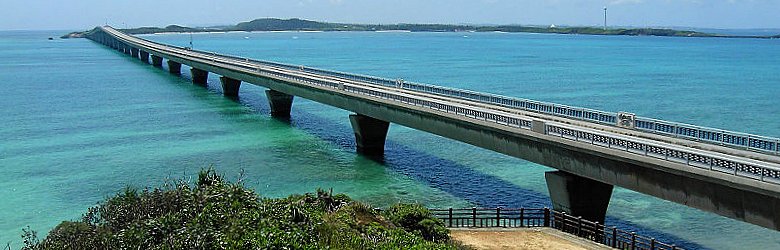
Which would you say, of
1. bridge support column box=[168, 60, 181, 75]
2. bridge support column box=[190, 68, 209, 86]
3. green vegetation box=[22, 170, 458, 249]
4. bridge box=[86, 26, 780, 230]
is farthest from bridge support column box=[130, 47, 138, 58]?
green vegetation box=[22, 170, 458, 249]

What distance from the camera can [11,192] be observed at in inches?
1529

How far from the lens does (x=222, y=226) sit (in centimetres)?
1784

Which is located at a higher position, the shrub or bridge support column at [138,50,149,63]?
bridge support column at [138,50,149,63]

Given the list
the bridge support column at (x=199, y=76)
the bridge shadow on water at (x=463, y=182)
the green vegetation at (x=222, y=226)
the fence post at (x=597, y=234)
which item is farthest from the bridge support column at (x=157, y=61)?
the fence post at (x=597, y=234)

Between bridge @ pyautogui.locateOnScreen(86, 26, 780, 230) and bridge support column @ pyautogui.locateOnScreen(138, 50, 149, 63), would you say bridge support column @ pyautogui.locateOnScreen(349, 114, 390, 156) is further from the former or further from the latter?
bridge support column @ pyautogui.locateOnScreen(138, 50, 149, 63)

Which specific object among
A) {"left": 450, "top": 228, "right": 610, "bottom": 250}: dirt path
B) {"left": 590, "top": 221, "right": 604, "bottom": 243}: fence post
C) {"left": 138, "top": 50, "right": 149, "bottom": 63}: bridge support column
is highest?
{"left": 138, "top": 50, "right": 149, "bottom": 63}: bridge support column

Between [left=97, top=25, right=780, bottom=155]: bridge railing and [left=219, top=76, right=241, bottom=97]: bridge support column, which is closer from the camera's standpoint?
[left=97, top=25, right=780, bottom=155]: bridge railing

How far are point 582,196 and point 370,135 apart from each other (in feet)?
72.1

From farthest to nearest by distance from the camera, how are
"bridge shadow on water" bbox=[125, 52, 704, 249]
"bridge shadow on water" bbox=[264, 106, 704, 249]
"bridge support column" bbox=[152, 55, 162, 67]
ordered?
"bridge support column" bbox=[152, 55, 162, 67] < "bridge shadow on water" bbox=[125, 52, 704, 249] < "bridge shadow on water" bbox=[264, 106, 704, 249]

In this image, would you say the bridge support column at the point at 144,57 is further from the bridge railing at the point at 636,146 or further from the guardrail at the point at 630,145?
the bridge railing at the point at 636,146

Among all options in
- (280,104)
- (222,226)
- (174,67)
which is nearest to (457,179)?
(222,226)

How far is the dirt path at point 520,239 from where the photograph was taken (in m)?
24.4

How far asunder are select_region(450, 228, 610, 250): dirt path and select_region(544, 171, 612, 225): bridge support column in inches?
137

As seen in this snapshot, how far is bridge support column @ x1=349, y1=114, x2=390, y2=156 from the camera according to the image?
49781 mm
